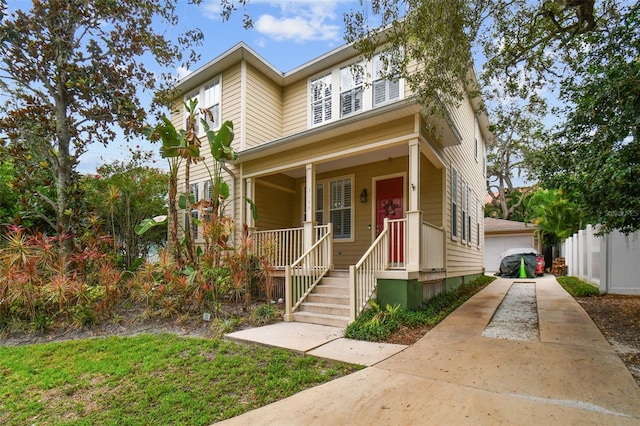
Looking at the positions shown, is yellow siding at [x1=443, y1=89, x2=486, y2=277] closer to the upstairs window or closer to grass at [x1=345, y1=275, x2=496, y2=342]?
grass at [x1=345, y1=275, x2=496, y2=342]

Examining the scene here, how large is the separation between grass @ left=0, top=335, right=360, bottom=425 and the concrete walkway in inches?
13.6

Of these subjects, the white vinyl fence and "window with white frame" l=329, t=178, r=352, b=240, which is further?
"window with white frame" l=329, t=178, r=352, b=240

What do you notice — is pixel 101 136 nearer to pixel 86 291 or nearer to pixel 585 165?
pixel 86 291

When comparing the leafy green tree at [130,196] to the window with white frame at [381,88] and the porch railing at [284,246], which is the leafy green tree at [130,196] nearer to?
the porch railing at [284,246]

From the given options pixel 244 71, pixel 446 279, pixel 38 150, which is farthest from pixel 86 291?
pixel 446 279

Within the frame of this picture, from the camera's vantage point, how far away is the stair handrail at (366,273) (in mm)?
6105

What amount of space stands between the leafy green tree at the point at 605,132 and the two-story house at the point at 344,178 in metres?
1.86

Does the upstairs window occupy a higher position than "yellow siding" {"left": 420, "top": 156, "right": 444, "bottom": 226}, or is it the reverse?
the upstairs window

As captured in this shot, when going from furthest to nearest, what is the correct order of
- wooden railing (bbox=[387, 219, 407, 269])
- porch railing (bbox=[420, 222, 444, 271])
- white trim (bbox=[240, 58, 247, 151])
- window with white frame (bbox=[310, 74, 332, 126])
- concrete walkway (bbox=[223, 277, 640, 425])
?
1. window with white frame (bbox=[310, 74, 332, 126])
2. white trim (bbox=[240, 58, 247, 151])
3. porch railing (bbox=[420, 222, 444, 271])
4. wooden railing (bbox=[387, 219, 407, 269])
5. concrete walkway (bbox=[223, 277, 640, 425])

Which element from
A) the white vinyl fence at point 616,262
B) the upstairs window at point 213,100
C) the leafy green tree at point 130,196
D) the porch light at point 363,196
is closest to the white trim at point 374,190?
the porch light at point 363,196

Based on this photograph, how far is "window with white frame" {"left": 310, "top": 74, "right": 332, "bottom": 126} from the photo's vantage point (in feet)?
34.5

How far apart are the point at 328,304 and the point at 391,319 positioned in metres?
1.36

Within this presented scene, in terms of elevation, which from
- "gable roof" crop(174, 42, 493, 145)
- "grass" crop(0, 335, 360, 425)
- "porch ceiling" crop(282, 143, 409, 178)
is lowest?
"grass" crop(0, 335, 360, 425)

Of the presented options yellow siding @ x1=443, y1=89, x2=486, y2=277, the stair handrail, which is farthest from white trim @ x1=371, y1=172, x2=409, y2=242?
the stair handrail
